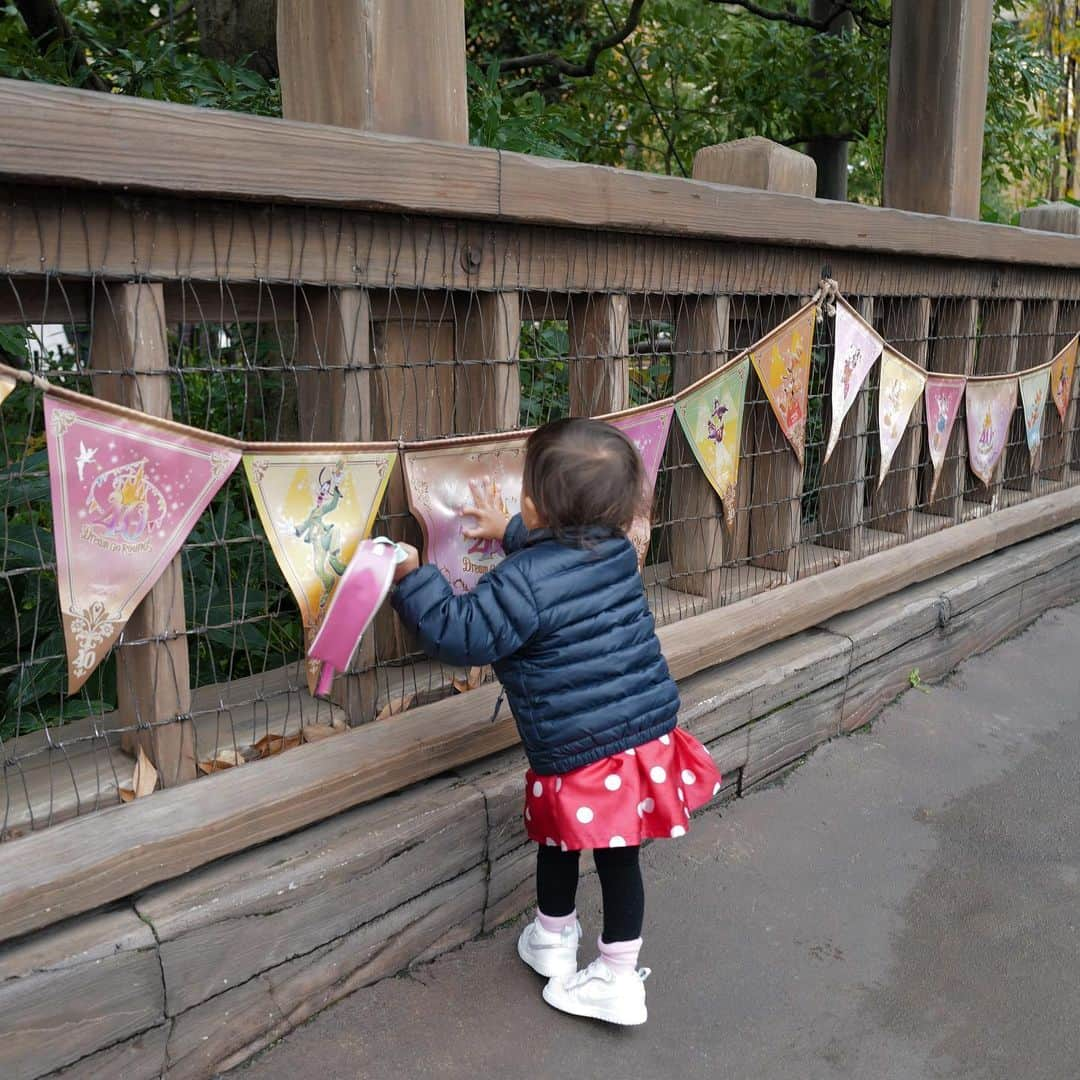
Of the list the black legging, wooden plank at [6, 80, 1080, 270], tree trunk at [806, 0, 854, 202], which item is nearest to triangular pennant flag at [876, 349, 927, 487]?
wooden plank at [6, 80, 1080, 270]

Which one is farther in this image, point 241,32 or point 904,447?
point 241,32

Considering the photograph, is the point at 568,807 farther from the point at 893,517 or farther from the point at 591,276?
the point at 893,517

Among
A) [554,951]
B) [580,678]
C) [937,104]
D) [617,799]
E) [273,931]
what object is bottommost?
[554,951]

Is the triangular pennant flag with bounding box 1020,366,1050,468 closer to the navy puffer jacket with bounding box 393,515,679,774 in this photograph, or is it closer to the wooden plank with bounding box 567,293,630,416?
the wooden plank with bounding box 567,293,630,416

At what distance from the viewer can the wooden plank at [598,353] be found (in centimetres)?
265

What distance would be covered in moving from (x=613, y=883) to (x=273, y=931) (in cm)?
67

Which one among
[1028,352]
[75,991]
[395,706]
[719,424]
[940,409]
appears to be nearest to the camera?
[75,991]

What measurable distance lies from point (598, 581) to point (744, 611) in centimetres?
125

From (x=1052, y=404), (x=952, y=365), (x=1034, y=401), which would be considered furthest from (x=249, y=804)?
(x=1052, y=404)

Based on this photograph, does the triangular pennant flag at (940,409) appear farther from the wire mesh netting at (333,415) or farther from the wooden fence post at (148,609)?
the wooden fence post at (148,609)

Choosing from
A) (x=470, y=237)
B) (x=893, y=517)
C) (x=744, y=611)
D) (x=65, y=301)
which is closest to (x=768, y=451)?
(x=744, y=611)

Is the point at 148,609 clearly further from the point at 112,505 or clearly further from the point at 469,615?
the point at 469,615

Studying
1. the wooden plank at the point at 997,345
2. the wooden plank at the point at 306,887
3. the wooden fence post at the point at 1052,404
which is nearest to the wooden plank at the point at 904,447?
the wooden plank at the point at 997,345

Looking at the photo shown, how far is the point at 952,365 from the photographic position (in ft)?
13.7
